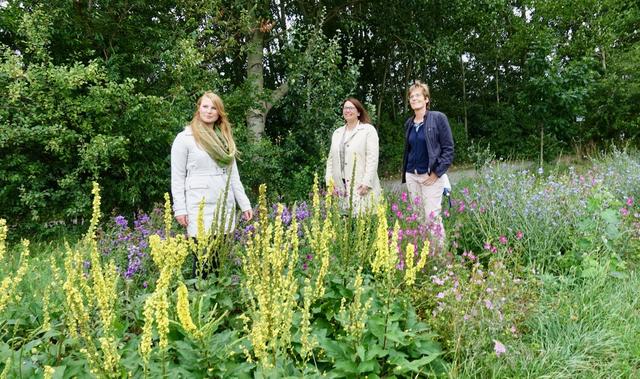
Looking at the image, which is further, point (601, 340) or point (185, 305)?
point (601, 340)

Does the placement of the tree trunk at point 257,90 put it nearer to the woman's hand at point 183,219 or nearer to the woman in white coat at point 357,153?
the woman in white coat at point 357,153

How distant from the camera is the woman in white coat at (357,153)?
4.28m

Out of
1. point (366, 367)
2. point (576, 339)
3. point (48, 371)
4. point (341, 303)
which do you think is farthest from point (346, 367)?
point (576, 339)

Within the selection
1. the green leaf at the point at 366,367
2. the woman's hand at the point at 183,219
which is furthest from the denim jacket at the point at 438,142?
the green leaf at the point at 366,367

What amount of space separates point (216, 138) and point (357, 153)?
1.49 meters

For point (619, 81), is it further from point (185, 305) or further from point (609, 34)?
point (185, 305)

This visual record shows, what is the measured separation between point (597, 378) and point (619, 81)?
13.0 m

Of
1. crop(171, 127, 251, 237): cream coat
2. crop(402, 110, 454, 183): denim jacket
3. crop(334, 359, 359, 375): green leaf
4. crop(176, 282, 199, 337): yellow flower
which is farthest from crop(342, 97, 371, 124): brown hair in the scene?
crop(176, 282, 199, 337): yellow flower

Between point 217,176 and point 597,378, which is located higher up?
point 217,176

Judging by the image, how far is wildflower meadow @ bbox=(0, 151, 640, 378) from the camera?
1.82 m

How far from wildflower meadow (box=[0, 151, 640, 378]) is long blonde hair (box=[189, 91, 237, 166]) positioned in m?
0.67

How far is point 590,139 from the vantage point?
46.1ft

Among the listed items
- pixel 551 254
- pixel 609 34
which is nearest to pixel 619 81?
pixel 609 34

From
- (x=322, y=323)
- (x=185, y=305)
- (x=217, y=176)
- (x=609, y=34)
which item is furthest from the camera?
(x=609, y=34)
